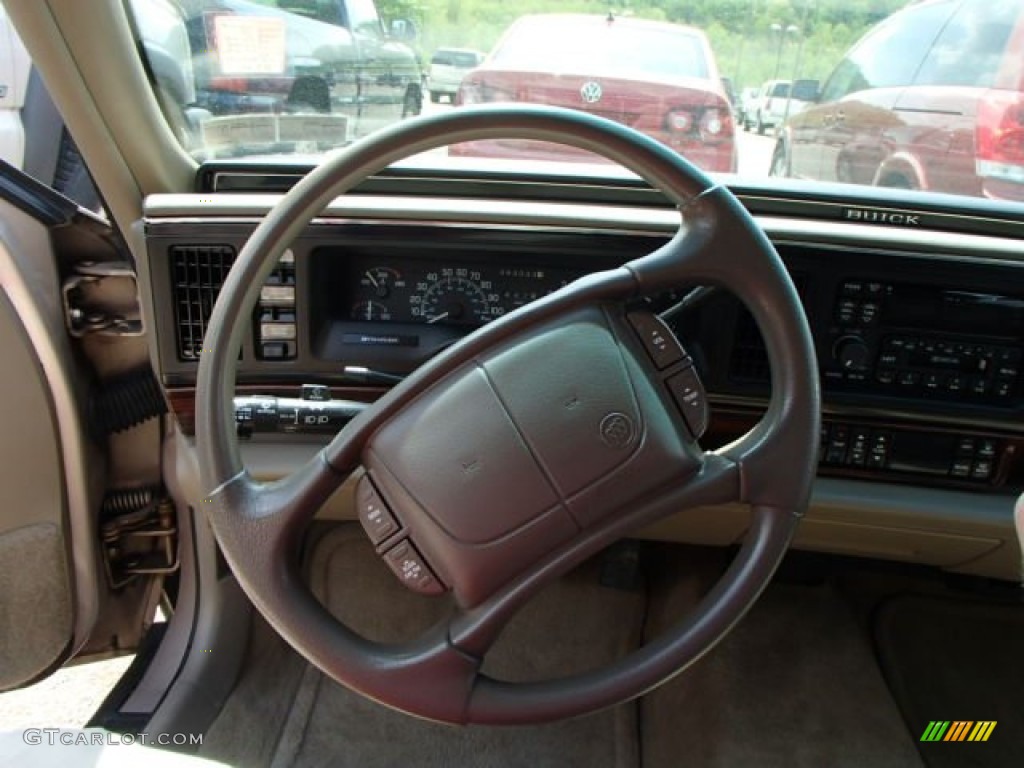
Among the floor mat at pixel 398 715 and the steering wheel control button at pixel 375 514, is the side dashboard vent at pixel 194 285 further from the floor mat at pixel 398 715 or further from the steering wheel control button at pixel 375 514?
the floor mat at pixel 398 715

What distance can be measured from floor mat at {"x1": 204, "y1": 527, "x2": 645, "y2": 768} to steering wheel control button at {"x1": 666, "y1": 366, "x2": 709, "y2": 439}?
0.89m

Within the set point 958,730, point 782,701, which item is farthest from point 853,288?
point 958,730

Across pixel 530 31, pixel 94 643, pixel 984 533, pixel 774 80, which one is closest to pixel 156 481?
pixel 94 643

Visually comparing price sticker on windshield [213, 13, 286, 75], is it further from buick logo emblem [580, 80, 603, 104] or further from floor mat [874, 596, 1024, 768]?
floor mat [874, 596, 1024, 768]

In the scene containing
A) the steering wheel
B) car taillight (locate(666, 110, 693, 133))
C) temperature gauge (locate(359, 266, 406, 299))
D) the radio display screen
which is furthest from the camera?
car taillight (locate(666, 110, 693, 133))

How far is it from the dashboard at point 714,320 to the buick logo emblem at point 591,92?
0.24 metres

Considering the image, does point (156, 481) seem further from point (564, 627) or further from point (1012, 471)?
point (1012, 471)

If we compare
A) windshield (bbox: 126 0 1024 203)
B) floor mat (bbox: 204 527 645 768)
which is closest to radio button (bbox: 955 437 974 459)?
windshield (bbox: 126 0 1024 203)

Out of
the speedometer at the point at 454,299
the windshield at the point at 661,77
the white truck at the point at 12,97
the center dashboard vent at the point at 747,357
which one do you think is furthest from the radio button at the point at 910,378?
the white truck at the point at 12,97

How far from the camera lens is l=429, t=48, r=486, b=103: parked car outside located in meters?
1.65

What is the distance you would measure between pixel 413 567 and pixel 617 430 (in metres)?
0.30

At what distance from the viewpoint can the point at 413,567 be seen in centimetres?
108

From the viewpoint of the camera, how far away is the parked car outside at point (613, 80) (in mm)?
1672

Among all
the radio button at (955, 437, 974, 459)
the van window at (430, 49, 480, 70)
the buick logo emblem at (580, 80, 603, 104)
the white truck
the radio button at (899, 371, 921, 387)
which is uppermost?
the van window at (430, 49, 480, 70)
